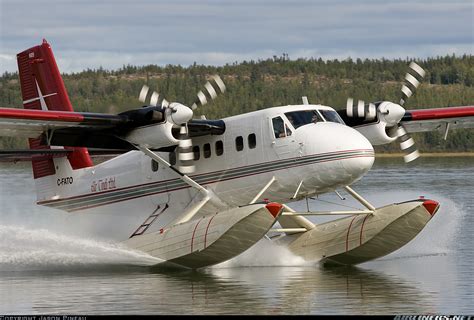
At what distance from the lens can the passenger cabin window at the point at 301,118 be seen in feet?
72.0

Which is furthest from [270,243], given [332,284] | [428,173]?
[428,173]

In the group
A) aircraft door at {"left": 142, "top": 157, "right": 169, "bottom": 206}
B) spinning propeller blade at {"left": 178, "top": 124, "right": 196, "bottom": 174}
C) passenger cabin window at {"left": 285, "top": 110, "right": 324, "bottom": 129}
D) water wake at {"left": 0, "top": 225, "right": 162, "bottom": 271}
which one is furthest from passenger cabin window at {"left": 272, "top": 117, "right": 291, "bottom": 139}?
water wake at {"left": 0, "top": 225, "right": 162, "bottom": 271}

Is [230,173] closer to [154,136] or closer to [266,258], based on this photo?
[154,136]

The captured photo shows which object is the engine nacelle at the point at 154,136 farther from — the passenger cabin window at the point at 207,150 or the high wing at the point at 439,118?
the high wing at the point at 439,118

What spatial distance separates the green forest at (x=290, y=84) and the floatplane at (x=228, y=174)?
54.6 m

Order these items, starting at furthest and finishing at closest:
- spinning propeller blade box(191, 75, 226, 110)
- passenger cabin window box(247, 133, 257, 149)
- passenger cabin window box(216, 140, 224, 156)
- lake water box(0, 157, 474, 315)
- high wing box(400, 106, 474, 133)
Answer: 1. high wing box(400, 106, 474, 133)
2. spinning propeller blade box(191, 75, 226, 110)
3. passenger cabin window box(216, 140, 224, 156)
4. passenger cabin window box(247, 133, 257, 149)
5. lake water box(0, 157, 474, 315)

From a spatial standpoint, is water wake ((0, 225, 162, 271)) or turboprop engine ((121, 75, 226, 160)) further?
water wake ((0, 225, 162, 271))

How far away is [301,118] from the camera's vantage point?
21984mm

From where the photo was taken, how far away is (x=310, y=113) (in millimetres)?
22094

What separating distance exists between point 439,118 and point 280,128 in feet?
17.8

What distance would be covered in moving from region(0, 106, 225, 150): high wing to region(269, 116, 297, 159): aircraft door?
1.20 meters

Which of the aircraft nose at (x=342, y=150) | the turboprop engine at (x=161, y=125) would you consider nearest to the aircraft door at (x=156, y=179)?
the turboprop engine at (x=161, y=125)

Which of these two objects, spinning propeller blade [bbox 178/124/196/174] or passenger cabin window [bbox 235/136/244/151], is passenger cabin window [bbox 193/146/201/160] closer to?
spinning propeller blade [bbox 178/124/196/174]

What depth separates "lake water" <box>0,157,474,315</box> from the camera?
57.1 ft
